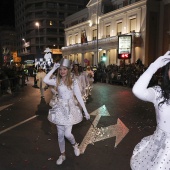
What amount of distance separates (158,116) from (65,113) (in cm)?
233

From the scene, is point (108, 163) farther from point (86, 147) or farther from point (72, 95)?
point (72, 95)

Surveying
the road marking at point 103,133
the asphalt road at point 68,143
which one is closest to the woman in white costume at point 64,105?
the asphalt road at point 68,143

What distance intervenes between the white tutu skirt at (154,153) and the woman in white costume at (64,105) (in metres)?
2.03

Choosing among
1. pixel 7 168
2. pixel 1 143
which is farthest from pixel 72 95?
pixel 1 143

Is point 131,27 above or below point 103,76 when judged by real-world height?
above

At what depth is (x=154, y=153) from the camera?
245 centimetres

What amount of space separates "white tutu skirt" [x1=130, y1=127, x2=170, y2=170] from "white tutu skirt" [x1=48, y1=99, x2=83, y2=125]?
78.7 inches

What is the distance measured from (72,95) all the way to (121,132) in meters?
2.55

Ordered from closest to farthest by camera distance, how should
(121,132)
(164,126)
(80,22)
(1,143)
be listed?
1. (164,126)
2. (1,143)
3. (121,132)
4. (80,22)

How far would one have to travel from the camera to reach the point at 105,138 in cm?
615

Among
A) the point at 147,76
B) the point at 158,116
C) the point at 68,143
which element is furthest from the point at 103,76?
the point at 147,76

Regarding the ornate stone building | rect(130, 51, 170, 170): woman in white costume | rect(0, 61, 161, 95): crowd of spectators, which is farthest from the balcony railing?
rect(130, 51, 170, 170): woman in white costume

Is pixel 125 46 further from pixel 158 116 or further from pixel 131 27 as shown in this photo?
pixel 158 116

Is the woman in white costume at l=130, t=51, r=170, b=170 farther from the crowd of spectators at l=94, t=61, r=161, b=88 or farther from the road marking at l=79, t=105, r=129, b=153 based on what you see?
the crowd of spectators at l=94, t=61, r=161, b=88
